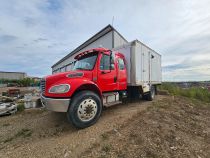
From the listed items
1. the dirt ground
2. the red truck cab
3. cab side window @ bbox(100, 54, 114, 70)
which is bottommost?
the dirt ground

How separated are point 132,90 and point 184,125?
303cm

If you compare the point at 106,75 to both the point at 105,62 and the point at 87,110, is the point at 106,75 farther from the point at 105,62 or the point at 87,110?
the point at 87,110

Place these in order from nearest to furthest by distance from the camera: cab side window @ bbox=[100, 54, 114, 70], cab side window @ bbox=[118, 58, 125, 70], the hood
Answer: the hood < cab side window @ bbox=[100, 54, 114, 70] < cab side window @ bbox=[118, 58, 125, 70]

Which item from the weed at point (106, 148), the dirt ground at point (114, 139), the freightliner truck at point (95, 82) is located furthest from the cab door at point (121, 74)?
the weed at point (106, 148)

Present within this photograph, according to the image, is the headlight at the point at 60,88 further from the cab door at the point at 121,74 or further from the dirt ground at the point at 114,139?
the cab door at the point at 121,74

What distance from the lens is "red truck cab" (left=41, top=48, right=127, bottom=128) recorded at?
371cm

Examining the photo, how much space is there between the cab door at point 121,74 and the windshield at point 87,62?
4.05ft

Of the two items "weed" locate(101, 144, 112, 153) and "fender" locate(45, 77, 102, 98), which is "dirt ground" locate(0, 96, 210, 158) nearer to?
"weed" locate(101, 144, 112, 153)

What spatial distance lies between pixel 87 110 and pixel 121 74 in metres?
2.34

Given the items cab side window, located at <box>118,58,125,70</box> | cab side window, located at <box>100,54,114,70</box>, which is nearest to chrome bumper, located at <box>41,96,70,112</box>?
cab side window, located at <box>100,54,114,70</box>

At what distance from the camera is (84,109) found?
154 inches

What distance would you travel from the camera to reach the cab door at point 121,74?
5.55 metres

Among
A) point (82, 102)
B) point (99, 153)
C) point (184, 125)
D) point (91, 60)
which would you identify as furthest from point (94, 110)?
point (184, 125)

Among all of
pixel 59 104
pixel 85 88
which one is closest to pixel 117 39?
pixel 85 88
